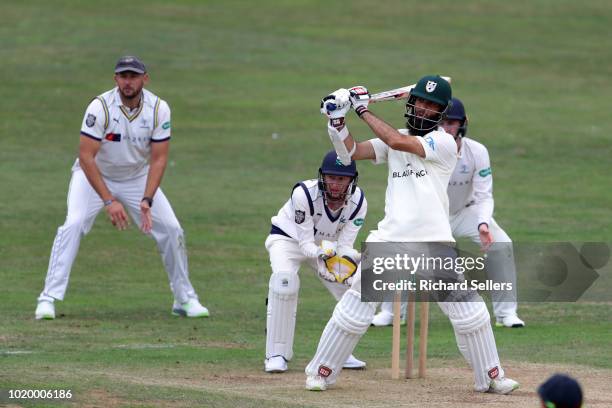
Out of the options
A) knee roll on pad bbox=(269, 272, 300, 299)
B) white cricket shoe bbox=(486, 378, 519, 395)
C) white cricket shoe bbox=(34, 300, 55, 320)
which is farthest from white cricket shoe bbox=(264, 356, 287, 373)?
white cricket shoe bbox=(34, 300, 55, 320)

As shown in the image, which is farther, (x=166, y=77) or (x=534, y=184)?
(x=166, y=77)

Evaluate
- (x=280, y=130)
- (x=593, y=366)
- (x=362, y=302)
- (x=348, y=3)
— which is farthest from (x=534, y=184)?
(x=348, y=3)

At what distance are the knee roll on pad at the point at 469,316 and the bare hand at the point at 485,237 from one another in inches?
102

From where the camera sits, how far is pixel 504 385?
29.1 feet

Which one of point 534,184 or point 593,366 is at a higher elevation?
point 534,184

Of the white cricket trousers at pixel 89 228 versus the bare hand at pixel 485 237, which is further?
the white cricket trousers at pixel 89 228

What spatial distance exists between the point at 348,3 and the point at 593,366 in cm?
3253

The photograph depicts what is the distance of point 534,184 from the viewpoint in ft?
70.2

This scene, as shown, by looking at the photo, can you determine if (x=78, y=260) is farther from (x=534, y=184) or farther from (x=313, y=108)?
(x=313, y=108)

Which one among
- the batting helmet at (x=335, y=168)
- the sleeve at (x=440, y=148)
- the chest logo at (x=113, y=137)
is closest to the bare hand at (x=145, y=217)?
the chest logo at (x=113, y=137)

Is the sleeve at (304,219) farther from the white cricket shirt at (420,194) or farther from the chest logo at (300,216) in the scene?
the white cricket shirt at (420,194)

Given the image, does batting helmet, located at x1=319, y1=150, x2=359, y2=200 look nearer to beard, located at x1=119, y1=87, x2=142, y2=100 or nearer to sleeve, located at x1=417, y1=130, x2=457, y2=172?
sleeve, located at x1=417, y1=130, x2=457, y2=172

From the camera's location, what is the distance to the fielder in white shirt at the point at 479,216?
40.2 ft

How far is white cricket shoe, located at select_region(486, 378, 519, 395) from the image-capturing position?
29.0ft
